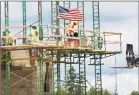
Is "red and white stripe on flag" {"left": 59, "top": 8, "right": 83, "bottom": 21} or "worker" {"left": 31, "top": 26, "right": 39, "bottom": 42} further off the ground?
"red and white stripe on flag" {"left": 59, "top": 8, "right": 83, "bottom": 21}

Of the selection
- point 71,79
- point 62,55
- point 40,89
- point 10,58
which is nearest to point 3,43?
point 10,58

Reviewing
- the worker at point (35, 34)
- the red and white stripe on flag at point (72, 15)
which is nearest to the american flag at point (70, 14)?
the red and white stripe on flag at point (72, 15)

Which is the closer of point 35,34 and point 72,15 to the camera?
point 35,34

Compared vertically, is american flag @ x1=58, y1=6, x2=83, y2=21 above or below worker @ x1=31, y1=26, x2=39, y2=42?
above

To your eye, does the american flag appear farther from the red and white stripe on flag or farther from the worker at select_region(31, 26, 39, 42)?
the worker at select_region(31, 26, 39, 42)

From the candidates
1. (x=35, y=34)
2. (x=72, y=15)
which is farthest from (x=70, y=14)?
(x=35, y=34)

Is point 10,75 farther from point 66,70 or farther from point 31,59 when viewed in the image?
point 66,70

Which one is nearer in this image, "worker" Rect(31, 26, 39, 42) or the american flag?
"worker" Rect(31, 26, 39, 42)

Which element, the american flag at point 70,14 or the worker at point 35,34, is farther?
the american flag at point 70,14

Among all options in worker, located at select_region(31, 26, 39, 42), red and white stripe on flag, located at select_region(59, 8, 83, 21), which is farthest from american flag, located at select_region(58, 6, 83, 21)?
worker, located at select_region(31, 26, 39, 42)

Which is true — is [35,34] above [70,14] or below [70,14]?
below

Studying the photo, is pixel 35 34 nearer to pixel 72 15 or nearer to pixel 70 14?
pixel 70 14

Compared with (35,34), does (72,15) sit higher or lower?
higher

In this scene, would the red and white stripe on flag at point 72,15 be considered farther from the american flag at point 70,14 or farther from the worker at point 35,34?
the worker at point 35,34
